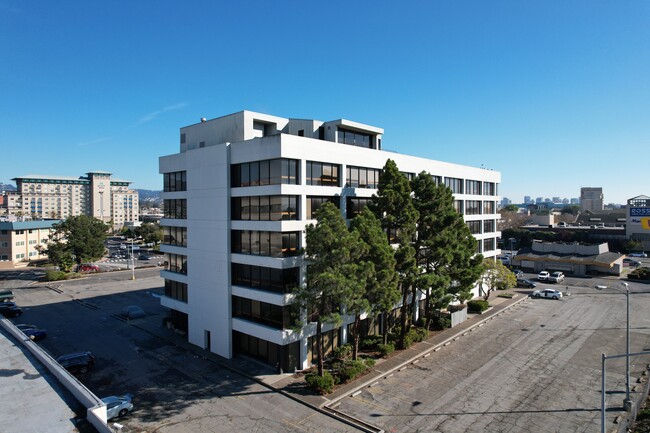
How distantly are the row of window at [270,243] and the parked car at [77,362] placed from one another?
587 inches

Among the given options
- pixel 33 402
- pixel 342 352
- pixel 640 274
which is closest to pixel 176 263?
pixel 342 352

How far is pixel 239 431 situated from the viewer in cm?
2212

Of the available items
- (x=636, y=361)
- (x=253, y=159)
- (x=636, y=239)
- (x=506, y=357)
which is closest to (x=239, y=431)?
(x=253, y=159)

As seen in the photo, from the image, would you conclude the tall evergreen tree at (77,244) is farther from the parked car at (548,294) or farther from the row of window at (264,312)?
the parked car at (548,294)

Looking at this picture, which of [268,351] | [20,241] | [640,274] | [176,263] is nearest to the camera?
[268,351]

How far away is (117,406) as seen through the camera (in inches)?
923

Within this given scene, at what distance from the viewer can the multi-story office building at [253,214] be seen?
2955 cm

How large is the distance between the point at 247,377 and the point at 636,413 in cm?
2541

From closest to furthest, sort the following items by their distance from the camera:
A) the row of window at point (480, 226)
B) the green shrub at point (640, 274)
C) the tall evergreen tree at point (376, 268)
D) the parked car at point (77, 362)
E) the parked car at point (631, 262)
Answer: the tall evergreen tree at point (376, 268) < the parked car at point (77, 362) < the row of window at point (480, 226) < the green shrub at point (640, 274) < the parked car at point (631, 262)

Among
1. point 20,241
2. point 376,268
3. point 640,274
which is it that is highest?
point 376,268

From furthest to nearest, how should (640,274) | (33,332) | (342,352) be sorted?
(640,274) < (33,332) < (342,352)

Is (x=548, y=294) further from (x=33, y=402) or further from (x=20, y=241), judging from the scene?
(x=20, y=241)

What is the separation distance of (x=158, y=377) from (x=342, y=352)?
14287 millimetres

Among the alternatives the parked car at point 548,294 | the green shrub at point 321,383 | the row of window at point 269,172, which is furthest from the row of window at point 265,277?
the parked car at point 548,294
